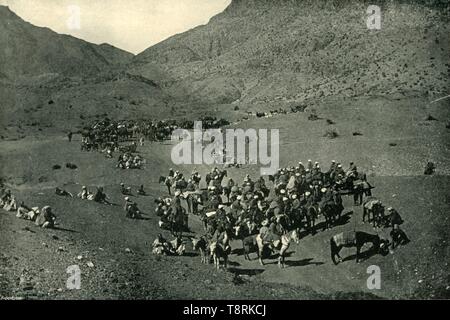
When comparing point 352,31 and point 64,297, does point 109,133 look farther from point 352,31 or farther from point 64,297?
point 352,31

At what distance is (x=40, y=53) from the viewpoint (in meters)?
103

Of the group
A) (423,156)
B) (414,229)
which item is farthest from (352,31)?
(414,229)

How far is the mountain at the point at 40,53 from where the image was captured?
3666 inches

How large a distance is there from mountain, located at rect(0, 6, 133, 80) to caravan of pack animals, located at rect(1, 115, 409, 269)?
68.5 m

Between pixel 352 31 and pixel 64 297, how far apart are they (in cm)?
7213

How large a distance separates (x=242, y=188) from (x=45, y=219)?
313 inches

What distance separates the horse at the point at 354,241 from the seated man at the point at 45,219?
10.0m

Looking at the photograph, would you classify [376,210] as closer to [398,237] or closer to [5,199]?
[398,237]

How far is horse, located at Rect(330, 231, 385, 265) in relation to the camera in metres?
16.8

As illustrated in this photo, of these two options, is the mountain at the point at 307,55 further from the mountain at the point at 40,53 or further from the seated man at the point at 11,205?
the seated man at the point at 11,205

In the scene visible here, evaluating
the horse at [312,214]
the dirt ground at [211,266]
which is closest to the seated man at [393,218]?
the dirt ground at [211,266]

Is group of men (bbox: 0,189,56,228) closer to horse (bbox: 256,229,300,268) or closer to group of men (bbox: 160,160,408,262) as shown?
group of men (bbox: 160,160,408,262)

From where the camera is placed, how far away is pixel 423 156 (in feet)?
93.3

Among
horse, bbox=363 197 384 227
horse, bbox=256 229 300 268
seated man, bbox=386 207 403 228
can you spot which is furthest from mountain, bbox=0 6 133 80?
seated man, bbox=386 207 403 228
